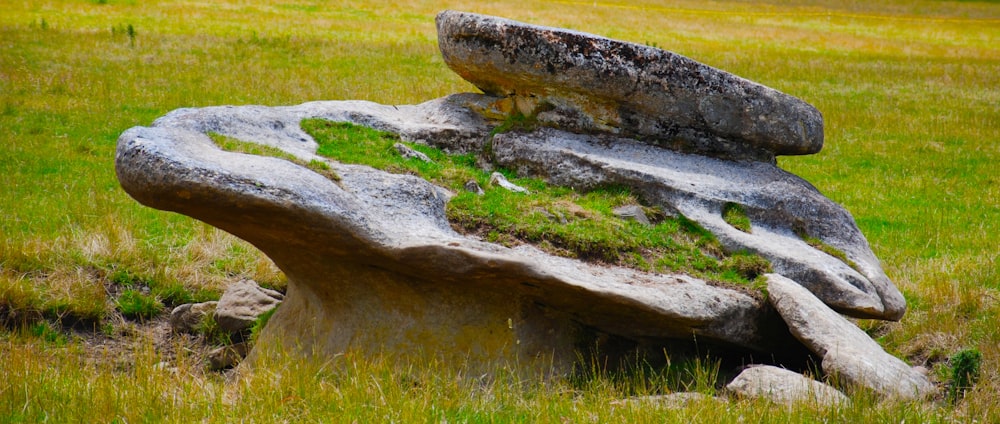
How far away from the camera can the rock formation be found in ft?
25.3

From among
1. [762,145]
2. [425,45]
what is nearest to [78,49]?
[425,45]

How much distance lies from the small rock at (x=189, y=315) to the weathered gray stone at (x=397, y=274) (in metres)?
1.33

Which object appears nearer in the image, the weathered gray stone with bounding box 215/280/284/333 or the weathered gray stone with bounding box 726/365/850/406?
the weathered gray stone with bounding box 726/365/850/406

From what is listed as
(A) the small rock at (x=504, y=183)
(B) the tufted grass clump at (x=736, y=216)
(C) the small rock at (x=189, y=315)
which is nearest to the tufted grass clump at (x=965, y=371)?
(B) the tufted grass clump at (x=736, y=216)

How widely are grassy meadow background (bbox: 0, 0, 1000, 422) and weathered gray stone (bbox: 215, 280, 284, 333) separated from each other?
56cm

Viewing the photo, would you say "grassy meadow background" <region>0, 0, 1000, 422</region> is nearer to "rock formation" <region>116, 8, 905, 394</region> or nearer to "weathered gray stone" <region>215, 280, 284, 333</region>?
"weathered gray stone" <region>215, 280, 284, 333</region>

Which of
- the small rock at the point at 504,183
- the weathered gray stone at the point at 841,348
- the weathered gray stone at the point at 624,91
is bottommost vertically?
the weathered gray stone at the point at 841,348

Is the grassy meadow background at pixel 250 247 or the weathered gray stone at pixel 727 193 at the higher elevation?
the weathered gray stone at pixel 727 193

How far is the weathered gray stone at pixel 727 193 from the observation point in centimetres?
957

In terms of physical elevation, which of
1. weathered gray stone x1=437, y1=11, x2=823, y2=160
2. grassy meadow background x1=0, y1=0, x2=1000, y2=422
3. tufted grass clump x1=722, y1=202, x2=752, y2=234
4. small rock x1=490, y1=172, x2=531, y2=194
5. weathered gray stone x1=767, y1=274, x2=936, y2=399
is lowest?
grassy meadow background x1=0, y1=0, x2=1000, y2=422

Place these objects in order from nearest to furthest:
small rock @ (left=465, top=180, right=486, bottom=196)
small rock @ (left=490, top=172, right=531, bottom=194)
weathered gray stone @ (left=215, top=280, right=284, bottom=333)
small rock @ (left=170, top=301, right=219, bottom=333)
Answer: small rock @ (left=465, top=180, right=486, bottom=196)
small rock @ (left=490, top=172, right=531, bottom=194)
weathered gray stone @ (left=215, top=280, right=284, bottom=333)
small rock @ (left=170, top=301, right=219, bottom=333)

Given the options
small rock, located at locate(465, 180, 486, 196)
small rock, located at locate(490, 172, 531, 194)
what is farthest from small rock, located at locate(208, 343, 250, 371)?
small rock, located at locate(490, 172, 531, 194)

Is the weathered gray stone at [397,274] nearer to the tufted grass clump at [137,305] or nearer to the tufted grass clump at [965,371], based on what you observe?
the tufted grass clump at [965,371]

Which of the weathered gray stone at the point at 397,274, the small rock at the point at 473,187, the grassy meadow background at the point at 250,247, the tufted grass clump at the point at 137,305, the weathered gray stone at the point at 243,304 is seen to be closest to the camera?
the grassy meadow background at the point at 250,247
